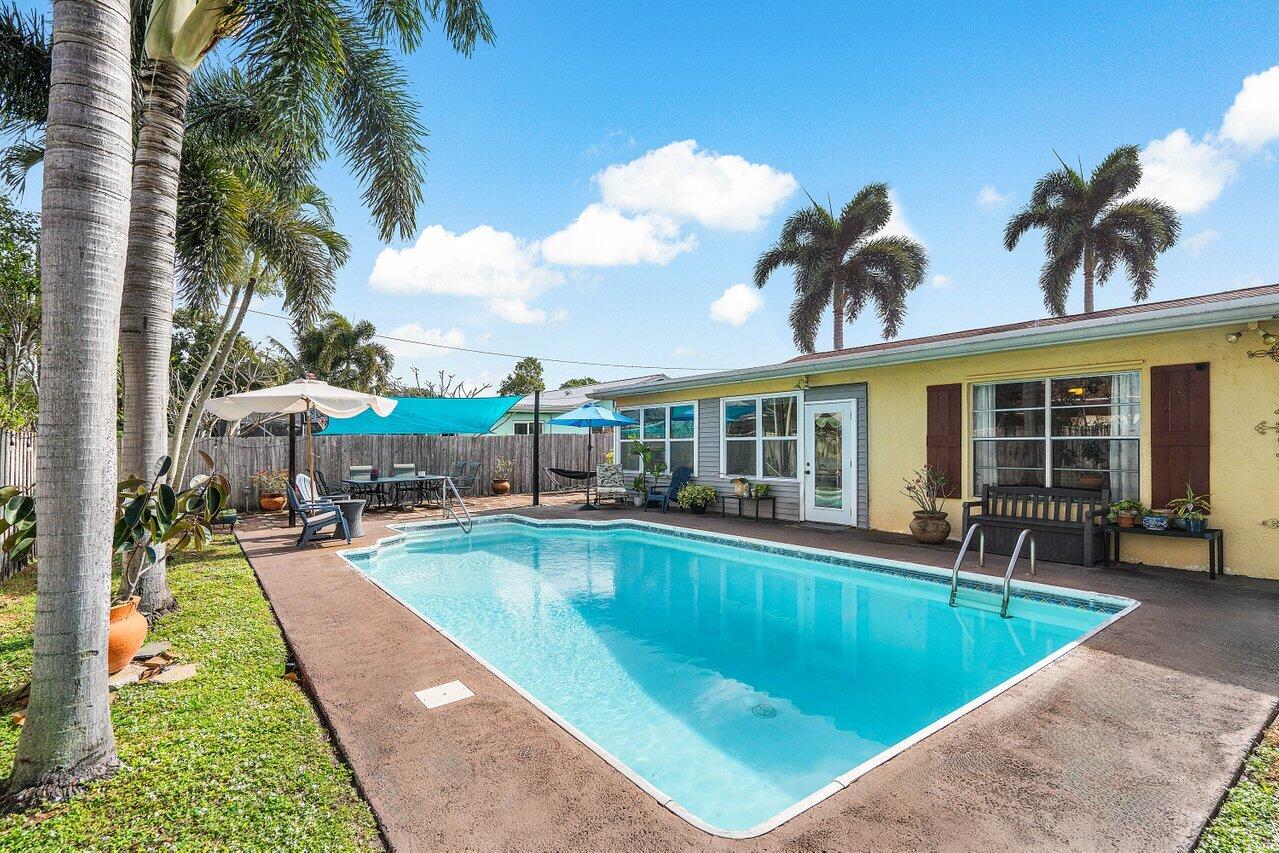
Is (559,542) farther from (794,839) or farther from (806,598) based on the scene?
(794,839)

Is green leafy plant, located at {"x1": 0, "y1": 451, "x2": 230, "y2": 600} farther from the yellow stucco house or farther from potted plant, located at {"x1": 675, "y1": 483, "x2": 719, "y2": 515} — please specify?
potted plant, located at {"x1": 675, "y1": 483, "x2": 719, "y2": 515}

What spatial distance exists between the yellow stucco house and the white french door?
26 mm

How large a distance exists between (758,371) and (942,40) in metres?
6.10

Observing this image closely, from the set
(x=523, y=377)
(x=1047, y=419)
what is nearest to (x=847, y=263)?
(x=1047, y=419)

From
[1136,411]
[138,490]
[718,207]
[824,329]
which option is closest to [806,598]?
[1136,411]

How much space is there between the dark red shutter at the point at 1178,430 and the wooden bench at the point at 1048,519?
0.63 m

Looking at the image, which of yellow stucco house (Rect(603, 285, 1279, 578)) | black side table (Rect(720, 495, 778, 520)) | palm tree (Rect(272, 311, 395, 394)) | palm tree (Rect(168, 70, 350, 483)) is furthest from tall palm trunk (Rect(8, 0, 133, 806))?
palm tree (Rect(272, 311, 395, 394))

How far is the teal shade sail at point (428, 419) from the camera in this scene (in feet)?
47.9

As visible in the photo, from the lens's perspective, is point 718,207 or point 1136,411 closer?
point 1136,411

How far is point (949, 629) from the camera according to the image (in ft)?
19.6

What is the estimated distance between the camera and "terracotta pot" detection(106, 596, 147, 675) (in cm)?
402

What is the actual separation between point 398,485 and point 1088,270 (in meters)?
23.1

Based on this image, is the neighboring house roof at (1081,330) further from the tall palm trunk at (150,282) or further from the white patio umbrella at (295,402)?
the tall palm trunk at (150,282)

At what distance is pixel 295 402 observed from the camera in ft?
32.8
